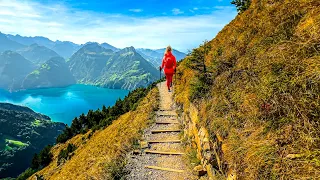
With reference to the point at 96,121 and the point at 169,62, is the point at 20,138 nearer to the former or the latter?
the point at 96,121

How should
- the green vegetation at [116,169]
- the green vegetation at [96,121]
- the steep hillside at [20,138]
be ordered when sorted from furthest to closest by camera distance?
the steep hillside at [20,138]
the green vegetation at [96,121]
the green vegetation at [116,169]

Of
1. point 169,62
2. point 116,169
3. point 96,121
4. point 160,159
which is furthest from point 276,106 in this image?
point 96,121

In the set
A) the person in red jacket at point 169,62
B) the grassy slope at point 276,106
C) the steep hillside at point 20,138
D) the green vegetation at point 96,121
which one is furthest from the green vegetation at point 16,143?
the grassy slope at point 276,106

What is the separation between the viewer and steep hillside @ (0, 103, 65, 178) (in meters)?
113

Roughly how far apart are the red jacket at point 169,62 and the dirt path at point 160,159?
366 centimetres

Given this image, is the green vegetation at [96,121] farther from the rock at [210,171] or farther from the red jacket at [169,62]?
the rock at [210,171]

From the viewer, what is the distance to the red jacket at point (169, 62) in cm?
1581

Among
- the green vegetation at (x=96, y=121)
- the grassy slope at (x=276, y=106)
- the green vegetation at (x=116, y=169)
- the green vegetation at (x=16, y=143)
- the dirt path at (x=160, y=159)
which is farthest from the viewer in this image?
the green vegetation at (x=16, y=143)

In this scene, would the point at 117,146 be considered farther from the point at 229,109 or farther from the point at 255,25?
the point at 255,25

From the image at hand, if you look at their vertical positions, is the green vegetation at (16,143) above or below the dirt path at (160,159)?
below

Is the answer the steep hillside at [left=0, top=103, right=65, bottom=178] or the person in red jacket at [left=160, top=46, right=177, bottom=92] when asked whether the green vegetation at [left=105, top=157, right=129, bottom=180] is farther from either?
the steep hillside at [left=0, top=103, right=65, bottom=178]

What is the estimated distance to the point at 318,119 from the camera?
424cm

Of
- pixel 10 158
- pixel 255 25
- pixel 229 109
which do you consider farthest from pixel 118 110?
pixel 10 158

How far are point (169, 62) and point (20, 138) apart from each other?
161432mm
